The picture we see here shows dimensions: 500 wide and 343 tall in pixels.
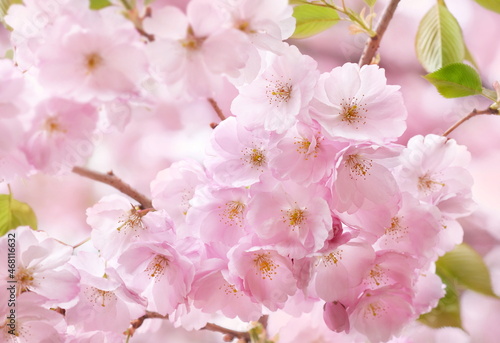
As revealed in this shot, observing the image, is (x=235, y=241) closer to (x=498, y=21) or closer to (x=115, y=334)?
(x=115, y=334)

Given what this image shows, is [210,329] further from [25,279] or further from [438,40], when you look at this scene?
[438,40]

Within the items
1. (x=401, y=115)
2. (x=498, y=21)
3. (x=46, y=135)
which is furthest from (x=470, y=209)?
(x=498, y=21)

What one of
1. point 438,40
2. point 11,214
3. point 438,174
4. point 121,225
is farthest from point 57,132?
point 438,40

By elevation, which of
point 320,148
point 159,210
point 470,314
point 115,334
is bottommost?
point 470,314

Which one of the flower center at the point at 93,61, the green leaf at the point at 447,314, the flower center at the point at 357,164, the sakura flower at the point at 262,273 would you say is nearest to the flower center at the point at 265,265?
the sakura flower at the point at 262,273

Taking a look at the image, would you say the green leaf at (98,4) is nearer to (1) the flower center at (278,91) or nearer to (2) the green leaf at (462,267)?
(1) the flower center at (278,91)
